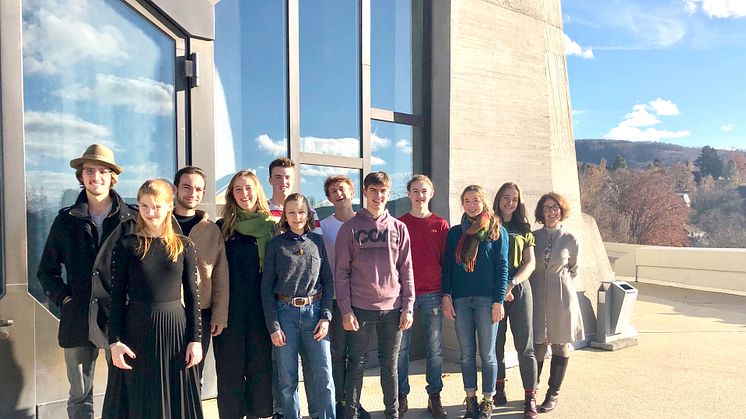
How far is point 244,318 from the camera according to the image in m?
3.04

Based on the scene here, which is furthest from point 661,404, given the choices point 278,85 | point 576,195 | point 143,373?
point 278,85

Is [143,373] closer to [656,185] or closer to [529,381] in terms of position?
[529,381]

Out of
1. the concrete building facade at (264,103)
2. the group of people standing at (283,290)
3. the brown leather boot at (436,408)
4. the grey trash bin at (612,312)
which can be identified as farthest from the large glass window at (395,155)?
the grey trash bin at (612,312)

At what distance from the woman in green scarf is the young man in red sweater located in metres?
1.08

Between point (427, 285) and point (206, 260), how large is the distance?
62.1 inches

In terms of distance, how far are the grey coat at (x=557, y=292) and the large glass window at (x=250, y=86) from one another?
2.45 m

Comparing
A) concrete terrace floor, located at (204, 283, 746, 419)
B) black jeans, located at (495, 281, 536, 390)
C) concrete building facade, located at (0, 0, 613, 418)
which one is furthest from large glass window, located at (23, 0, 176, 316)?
black jeans, located at (495, 281, 536, 390)

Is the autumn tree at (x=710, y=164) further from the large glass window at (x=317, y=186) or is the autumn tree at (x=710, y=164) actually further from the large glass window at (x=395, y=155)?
the large glass window at (x=317, y=186)

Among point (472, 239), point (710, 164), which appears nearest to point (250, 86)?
point (472, 239)

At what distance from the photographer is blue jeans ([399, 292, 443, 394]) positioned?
3.69 metres

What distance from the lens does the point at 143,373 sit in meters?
2.56

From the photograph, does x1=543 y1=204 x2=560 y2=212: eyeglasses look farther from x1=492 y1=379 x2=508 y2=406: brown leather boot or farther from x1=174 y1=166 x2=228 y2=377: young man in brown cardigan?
x1=174 y1=166 x2=228 y2=377: young man in brown cardigan

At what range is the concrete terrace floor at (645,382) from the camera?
12.9 feet

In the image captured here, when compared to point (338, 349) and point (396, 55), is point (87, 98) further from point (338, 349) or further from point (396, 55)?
point (396, 55)
